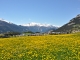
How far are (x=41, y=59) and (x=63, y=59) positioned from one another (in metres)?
2.04

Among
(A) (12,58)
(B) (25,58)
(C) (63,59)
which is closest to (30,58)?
(B) (25,58)

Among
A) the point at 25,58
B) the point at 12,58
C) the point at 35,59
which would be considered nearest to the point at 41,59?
the point at 35,59

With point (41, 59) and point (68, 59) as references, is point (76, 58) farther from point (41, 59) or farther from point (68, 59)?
point (41, 59)

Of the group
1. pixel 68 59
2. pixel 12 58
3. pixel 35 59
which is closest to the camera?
pixel 68 59

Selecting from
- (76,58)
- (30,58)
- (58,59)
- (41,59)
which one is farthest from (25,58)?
(76,58)

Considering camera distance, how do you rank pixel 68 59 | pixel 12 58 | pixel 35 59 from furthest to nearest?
pixel 12 58, pixel 35 59, pixel 68 59

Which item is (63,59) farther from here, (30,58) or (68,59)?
(30,58)

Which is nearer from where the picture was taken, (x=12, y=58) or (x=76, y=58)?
(x=76, y=58)

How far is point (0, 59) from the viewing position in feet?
71.3

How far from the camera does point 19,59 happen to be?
21.5 metres

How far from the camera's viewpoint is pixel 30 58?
21.9m

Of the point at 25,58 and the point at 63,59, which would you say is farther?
the point at 25,58

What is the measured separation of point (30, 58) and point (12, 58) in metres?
2.00

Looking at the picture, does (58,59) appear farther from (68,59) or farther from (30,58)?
(30,58)
